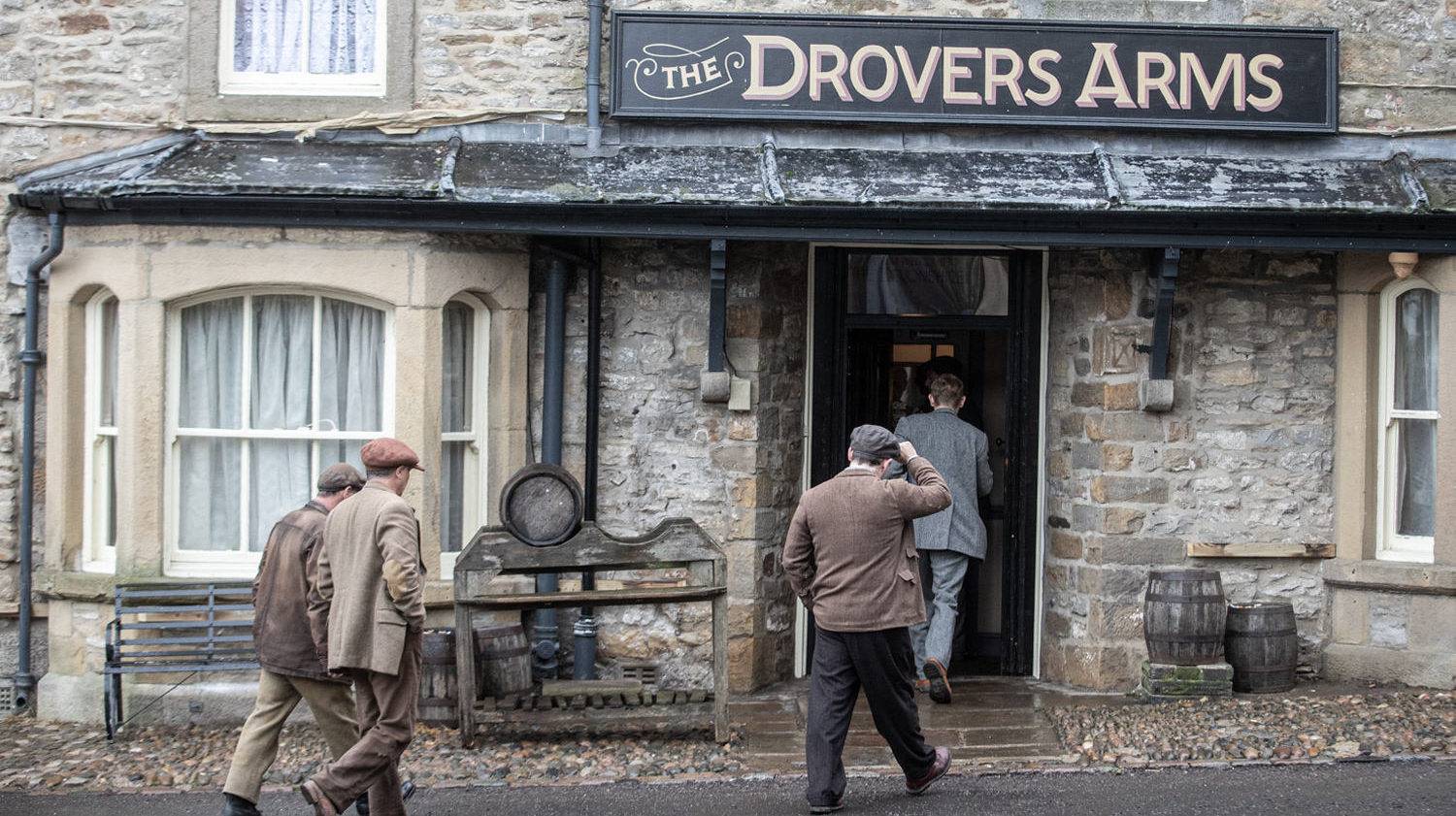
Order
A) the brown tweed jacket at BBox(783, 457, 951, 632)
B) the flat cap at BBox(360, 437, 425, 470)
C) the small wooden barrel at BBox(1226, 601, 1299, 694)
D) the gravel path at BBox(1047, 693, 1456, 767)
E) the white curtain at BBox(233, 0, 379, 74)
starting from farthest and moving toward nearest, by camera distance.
Answer: the white curtain at BBox(233, 0, 379, 74), the small wooden barrel at BBox(1226, 601, 1299, 694), the gravel path at BBox(1047, 693, 1456, 767), the brown tweed jacket at BBox(783, 457, 951, 632), the flat cap at BBox(360, 437, 425, 470)

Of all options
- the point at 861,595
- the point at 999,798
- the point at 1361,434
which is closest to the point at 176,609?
the point at 861,595

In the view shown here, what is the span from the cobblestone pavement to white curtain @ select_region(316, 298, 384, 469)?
63.4 inches

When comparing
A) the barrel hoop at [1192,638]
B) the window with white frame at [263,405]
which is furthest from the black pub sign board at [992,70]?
the barrel hoop at [1192,638]

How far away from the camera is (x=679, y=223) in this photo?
7.98 metres

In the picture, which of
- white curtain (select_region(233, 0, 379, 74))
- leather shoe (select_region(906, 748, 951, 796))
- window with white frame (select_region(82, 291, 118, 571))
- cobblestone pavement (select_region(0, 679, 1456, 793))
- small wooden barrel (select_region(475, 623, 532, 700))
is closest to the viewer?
leather shoe (select_region(906, 748, 951, 796))

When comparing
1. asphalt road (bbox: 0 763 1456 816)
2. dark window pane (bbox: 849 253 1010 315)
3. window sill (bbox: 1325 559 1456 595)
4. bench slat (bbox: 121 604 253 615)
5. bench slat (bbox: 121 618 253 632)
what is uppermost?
dark window pane (bbox: 849 253 1010 315)

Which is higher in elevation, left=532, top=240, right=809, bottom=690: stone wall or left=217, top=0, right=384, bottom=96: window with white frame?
left=217, top=0, right=384, bottom=96: window with white frame

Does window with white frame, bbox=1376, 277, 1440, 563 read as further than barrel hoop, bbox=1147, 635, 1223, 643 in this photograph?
Yes

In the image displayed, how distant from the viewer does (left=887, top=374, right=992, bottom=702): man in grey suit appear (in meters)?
8.45

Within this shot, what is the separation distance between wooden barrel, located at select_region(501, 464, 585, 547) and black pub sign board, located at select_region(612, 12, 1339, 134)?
7.58 ft

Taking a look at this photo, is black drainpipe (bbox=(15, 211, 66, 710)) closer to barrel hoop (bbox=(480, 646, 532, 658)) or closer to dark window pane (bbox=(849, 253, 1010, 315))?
barrel hoop (bbox=(480, 646, 532, 658))

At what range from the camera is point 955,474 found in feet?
28.2

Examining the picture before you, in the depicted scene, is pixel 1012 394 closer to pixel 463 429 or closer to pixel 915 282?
pixel 915 282

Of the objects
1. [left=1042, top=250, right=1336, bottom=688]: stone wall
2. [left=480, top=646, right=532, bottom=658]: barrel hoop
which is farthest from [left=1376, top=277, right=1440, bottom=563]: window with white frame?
[left=480, top=646, right=532, bottom=658]: barrel hoop
